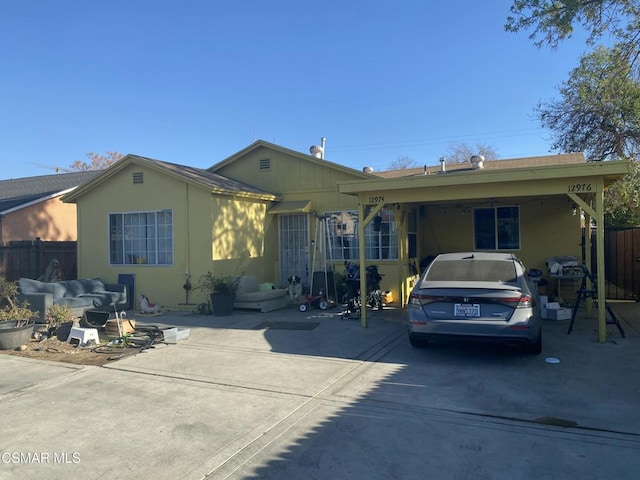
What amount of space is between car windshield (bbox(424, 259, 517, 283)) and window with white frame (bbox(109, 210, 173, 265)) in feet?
24.8

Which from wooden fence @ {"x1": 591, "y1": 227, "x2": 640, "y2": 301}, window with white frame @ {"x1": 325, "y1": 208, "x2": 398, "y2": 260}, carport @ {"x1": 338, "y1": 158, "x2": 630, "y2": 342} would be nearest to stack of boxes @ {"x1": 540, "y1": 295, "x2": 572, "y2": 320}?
carport @ {"x1": 338, "y1": 158, "x2": 630, "y2": 342}

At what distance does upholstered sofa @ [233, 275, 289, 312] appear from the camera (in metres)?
11.3

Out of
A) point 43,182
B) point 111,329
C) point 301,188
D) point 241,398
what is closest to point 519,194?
point 241,398

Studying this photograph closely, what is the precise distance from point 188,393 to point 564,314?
25.6ft

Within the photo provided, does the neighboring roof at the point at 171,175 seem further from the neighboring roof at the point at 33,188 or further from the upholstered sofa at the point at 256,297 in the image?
the neighboring roof at the point at 33,188

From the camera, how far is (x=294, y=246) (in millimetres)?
13680

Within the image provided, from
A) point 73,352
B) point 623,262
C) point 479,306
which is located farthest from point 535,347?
point 623,262

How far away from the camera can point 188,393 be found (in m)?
5.54

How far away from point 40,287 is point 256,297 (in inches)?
194

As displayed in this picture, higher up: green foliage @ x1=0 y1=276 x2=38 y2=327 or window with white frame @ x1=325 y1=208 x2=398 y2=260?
window with white frame @ x1=325 y1=208 x2=398 y2=260

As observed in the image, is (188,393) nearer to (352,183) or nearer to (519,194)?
(352,183)

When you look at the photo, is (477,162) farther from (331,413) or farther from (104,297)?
(331,413)

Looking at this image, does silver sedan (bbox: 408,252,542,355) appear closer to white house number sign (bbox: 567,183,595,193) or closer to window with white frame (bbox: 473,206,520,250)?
white house number sign (bbox: 567,183,595,193)

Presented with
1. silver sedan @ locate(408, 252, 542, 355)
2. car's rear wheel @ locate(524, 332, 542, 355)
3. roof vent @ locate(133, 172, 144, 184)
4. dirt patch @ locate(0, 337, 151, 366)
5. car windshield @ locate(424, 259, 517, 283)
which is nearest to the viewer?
silver sedan @ locate(408, 252, 542, 355)
